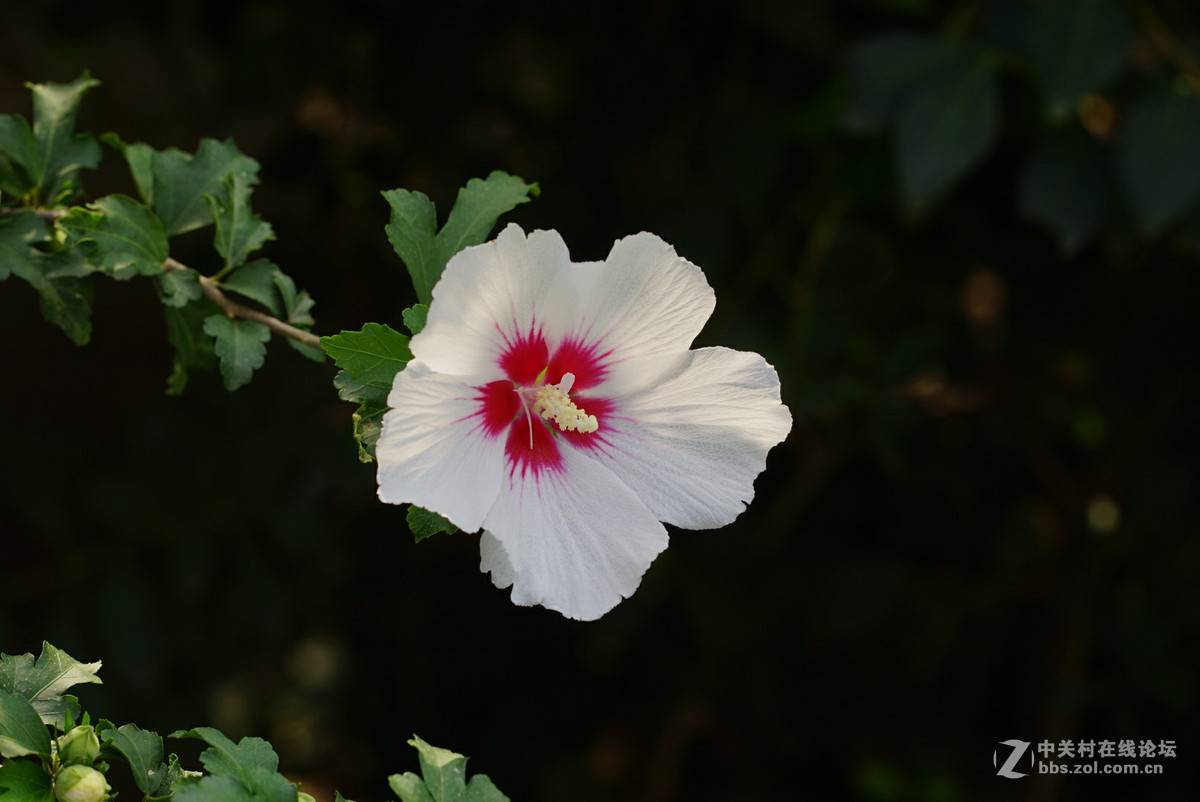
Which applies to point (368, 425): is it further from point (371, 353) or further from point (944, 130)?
point (944, 130)

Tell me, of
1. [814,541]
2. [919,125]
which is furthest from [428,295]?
[814,541]

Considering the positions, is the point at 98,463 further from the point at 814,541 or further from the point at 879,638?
the point at 879,638

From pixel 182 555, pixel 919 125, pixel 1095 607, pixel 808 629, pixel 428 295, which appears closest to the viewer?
pixel 428 295

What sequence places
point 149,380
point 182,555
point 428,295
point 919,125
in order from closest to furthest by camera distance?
point 428,295
point 919,125
point 182,555
point 149,380

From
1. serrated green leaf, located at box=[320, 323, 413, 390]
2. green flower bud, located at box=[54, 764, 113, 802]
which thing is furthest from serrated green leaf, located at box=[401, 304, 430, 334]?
green flower bud, located at box=[54, 764, 113, 802]

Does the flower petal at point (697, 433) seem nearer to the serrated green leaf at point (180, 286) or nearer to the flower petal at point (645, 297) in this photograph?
the flower petal at point (645, 297)

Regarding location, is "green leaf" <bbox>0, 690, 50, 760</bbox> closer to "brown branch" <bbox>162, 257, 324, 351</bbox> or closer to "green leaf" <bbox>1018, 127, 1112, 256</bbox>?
"brown branch" <bbox>162, 257, 324, 351</bbox>

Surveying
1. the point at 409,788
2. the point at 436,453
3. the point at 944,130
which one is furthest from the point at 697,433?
the point at 944,130
